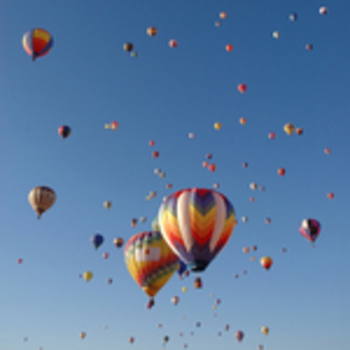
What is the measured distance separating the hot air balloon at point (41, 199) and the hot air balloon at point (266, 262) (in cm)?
1847

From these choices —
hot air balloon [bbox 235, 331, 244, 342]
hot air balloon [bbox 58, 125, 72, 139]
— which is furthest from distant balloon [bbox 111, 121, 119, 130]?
hot air balloon [bbox 235, 331, 244, 342]

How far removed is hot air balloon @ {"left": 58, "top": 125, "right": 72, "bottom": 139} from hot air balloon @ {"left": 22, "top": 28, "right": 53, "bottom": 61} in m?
5.88

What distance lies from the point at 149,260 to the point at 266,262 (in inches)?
438

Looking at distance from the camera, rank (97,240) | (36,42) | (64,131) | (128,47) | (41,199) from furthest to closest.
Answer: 1. (97,240)
2. (128,47)
3. (64,131)
4. (41,199)
5. (36,42)

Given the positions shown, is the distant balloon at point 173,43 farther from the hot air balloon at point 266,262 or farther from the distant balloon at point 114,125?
the hot air balloon at point 266,262

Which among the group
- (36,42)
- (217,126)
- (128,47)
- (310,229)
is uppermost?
(128,47)

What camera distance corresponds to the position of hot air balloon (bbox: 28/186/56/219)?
3036 centimetres

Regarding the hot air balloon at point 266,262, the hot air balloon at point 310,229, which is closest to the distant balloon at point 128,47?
the hot air balloon at point 310,229

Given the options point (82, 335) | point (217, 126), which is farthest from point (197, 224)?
point (82, 335)

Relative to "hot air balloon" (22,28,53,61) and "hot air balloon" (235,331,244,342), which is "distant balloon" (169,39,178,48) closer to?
"hot air balloon" (22,28,53,61)

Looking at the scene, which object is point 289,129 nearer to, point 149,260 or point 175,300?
point 149,260

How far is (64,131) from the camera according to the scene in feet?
107

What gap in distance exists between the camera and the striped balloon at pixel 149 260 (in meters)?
31.3

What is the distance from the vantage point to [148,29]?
110 ft
